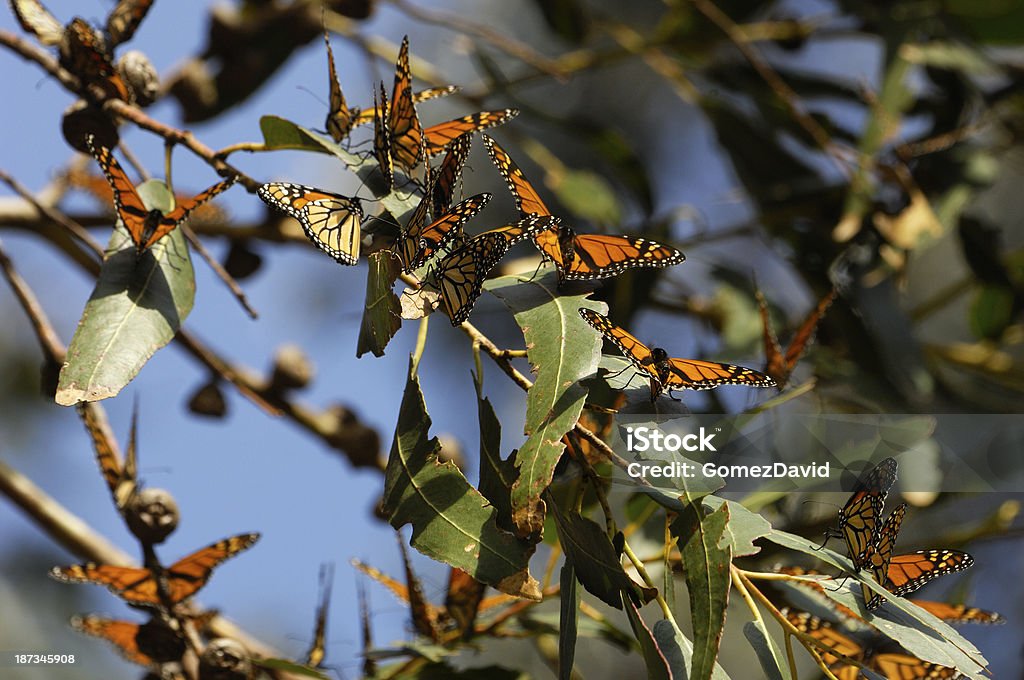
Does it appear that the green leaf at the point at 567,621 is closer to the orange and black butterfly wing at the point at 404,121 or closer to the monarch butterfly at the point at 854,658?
the monarch butterfly at the point at 854,658

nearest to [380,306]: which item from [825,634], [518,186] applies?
[518,186]

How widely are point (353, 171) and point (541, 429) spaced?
12.5 inches

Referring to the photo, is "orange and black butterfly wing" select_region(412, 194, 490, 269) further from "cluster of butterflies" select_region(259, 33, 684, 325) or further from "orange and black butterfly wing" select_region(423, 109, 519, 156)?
"orange and black butterfly wing" select_region(423, 109, 519, 156)

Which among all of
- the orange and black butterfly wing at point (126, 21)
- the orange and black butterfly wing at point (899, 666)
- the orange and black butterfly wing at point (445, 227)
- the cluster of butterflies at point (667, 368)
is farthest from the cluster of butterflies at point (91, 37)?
the orange and black butterfly wing at point (899, 666)

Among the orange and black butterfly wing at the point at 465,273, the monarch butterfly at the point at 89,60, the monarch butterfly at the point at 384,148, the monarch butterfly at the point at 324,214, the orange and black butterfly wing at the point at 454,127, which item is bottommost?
the orange and black butterfly wing at the point at 465,273

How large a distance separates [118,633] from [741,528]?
701 millimetres

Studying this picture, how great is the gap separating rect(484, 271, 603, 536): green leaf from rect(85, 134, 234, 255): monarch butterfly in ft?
0.97

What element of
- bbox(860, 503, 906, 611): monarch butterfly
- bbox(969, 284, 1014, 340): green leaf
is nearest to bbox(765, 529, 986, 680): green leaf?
bbox(860, 503, 906, 611): monarch butterfly

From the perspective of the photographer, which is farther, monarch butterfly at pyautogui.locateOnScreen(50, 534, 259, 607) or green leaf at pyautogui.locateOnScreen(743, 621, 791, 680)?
monarch butterfly at pyautogui.locateOnScreen(50, 534, 259, 607)

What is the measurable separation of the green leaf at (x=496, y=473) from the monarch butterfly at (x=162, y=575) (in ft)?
1.01

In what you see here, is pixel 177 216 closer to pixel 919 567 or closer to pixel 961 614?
pixel 919 567

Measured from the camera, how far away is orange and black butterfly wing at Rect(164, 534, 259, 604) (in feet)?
3.33

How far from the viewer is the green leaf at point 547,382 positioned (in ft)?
2.38

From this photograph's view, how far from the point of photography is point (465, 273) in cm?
80
